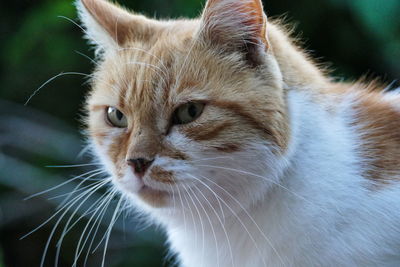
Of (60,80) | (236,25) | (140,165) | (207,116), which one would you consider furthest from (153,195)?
(60,80)

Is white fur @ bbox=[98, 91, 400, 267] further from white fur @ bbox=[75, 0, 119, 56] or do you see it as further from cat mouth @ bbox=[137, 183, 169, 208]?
white fur @ bbox=[75, 0, 119, 56]

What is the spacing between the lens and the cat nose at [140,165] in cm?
95

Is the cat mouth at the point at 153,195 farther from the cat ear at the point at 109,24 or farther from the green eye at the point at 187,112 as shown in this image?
the cat ear at the point at 109,24

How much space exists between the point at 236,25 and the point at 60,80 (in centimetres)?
119

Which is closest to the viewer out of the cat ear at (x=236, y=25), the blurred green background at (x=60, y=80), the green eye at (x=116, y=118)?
the cat ear at (x=236, y=25)

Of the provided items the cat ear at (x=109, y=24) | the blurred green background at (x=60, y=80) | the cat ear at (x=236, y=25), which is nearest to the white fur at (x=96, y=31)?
the cat ear at (x=109, y=24)

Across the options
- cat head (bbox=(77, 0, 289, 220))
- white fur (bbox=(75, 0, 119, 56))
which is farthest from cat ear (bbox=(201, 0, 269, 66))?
white fur (bbox=(75, 0, 119, 56))

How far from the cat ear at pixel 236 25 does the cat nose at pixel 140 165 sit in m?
0.26

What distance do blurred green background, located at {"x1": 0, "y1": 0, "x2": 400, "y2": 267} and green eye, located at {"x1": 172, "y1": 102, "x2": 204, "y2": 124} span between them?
27.4 inches

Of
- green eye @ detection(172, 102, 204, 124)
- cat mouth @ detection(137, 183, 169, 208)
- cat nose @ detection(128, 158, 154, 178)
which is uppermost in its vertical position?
green eye @ detection(172, 102, 204, 124)

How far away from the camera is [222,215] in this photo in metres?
1.04

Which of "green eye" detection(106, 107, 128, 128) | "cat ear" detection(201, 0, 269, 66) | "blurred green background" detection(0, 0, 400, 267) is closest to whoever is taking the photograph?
"cat ear" detection(201, 0, 269, 66)

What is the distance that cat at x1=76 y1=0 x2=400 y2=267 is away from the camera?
962mm

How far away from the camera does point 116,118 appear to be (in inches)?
43.6
